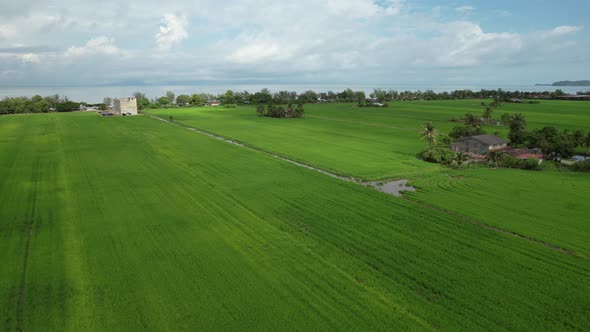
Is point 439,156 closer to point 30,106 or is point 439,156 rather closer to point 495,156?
point 495,156

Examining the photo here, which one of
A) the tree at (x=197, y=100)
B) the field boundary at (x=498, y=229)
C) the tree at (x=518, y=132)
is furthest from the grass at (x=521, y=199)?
the tree at (x=197, y=100)

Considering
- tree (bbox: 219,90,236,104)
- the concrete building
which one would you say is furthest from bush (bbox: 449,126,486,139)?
tree (bbox: 219,90,236,104)

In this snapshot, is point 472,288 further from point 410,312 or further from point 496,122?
point 496,122

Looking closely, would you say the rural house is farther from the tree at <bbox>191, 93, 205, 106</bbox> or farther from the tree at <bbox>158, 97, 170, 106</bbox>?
the tree at <bbox>158, 97, 170, 106</bbox>

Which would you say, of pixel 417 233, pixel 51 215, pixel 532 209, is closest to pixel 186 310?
pixel 417 233

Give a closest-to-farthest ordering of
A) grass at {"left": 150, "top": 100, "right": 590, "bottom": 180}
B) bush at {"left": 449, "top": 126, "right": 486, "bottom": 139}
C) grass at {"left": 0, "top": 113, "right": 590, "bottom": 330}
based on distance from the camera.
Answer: grass at {"left": 0, "top": 113, "right": 590, "bottom": 330} → grass at {"left": 150, "top": 100, "right": 590, "bottom": 180} → bush at {"left": 449, "top": 126, "right": 486, "bottom": 139}

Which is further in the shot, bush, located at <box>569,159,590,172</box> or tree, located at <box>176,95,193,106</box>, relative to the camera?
tree, located at <box>176,95,193,106</box>
